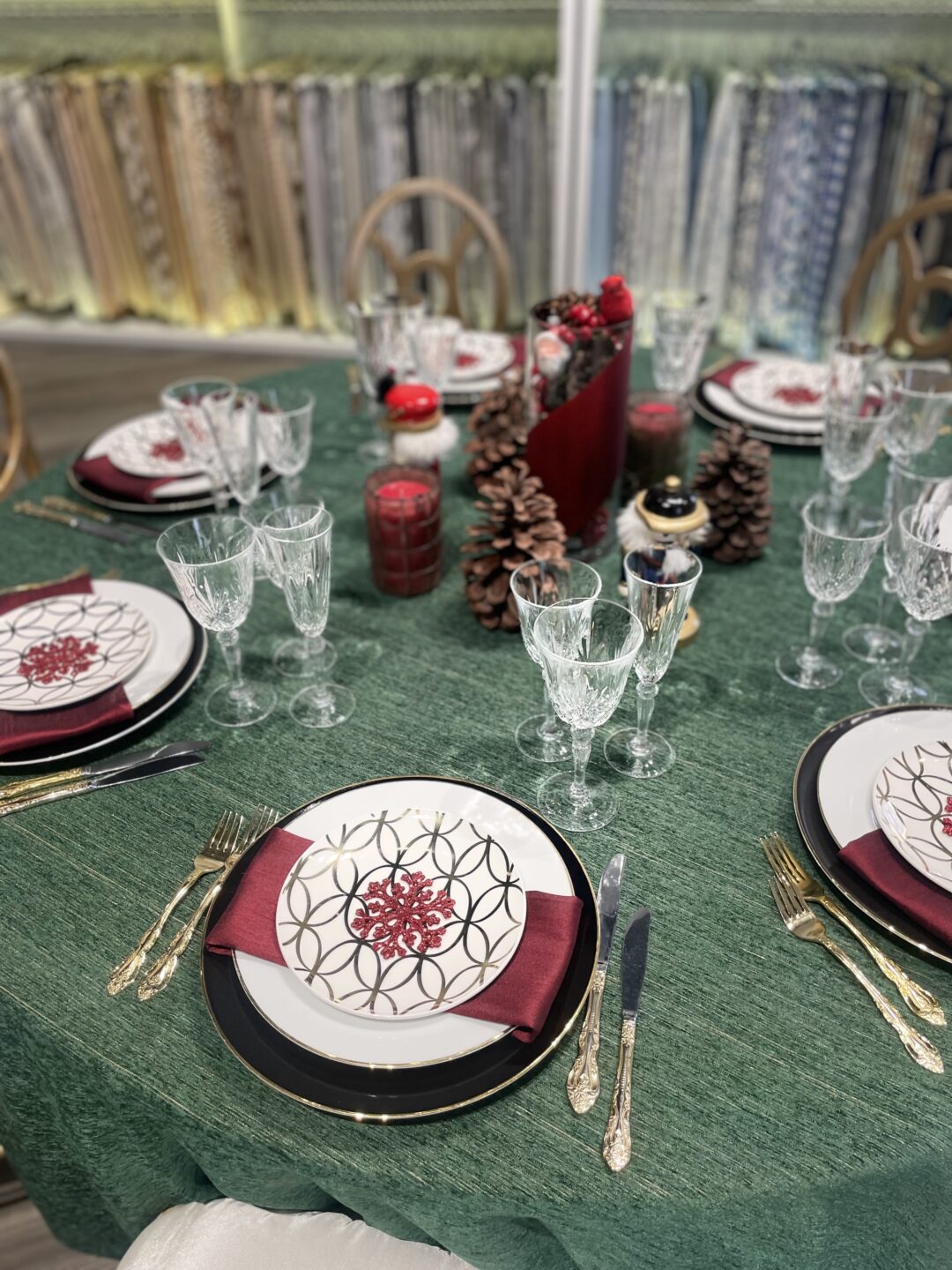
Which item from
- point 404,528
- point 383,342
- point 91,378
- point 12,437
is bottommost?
point 91,378

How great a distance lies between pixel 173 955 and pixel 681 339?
38.1 inches

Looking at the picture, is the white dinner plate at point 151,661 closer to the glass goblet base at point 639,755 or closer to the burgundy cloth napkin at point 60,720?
the burgundy cloth napkin at point 60,720

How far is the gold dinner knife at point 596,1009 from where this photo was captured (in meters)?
0.61

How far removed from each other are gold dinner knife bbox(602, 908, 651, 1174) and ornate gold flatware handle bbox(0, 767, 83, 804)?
52cm

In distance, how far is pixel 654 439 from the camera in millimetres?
1170

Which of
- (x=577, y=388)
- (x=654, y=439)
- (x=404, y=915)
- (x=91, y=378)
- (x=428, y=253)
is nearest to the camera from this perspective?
(x=404, y=915)

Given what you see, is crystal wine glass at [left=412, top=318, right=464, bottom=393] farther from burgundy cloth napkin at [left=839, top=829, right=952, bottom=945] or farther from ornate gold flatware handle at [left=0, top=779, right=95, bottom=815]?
burgundy cloth napkin at [left=839, top=829, right=952, bottom=945]

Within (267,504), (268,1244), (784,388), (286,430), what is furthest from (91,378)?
(268,1244)

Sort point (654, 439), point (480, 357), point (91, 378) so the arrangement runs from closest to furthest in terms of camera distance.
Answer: point (654, 439), point (480, 357), point (91, 378)

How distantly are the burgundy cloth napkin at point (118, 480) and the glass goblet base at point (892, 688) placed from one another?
0.91 meters

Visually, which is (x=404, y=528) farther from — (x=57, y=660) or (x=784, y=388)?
(x=784, y=388)

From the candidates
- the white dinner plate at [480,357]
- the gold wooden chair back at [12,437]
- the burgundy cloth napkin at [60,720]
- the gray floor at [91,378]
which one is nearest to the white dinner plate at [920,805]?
the burgundy cloth napkin at [60,720]

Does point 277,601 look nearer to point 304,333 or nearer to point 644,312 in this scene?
point 644,312

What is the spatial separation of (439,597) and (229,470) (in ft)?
0.97
